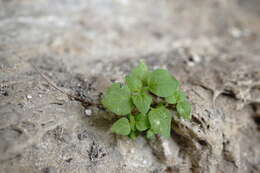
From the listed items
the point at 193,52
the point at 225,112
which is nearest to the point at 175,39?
the point at 193,52

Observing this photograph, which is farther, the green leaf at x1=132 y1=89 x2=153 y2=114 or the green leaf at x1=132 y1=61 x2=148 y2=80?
the green leaf at x1=132 y1=61 x2=148 y2=80

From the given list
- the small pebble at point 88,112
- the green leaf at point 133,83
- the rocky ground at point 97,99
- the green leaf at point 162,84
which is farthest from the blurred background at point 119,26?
the green leaf at point 162,84

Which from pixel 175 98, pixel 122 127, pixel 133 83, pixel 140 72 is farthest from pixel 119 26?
pixel 122 127

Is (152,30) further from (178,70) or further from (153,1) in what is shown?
(178,70)

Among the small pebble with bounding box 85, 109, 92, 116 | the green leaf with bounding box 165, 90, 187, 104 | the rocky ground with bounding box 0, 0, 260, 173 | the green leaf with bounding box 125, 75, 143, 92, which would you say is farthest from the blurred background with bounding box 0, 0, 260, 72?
the green leaf with bounding box 165, 90, 187, 104

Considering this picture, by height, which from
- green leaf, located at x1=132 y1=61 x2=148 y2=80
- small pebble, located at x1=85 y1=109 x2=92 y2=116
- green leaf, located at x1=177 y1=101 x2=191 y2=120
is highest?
green leaf, located at x1=132 y1=61 x2=148 y2=80

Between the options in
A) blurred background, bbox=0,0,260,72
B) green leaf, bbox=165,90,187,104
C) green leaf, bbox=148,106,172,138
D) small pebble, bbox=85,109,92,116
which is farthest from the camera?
blurred background, bbox=0,0,260,72

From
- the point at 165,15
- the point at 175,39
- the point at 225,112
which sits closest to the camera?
the point at 225,112

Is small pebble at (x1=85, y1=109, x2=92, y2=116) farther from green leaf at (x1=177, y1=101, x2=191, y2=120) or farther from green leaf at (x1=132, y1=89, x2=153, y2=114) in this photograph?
green leaf at (x1=177, y1=101, x2=191, y2=120)
